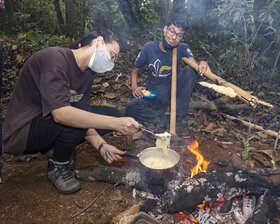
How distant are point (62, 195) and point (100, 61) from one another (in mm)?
1774

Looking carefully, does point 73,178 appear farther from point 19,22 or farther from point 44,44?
point 19,22

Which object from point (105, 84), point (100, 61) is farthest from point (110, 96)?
point (100, 61)

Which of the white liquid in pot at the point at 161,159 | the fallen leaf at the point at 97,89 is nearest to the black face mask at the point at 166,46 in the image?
the white liquid in pot at the point at 161,159

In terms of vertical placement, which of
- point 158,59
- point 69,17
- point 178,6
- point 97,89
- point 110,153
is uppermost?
point 178,6

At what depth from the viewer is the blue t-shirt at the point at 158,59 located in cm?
457

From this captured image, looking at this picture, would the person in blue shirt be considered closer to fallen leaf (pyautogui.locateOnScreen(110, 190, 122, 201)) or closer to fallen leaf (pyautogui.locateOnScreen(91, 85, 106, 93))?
fallen leaf (pyautogui.locateOnScreen(91, 85, 106, 93))

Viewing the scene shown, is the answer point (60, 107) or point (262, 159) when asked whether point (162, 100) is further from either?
point (60, 107)

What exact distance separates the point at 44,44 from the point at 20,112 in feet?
17.4

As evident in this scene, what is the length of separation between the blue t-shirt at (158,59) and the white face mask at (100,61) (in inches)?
76.1

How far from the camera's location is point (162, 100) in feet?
15.7

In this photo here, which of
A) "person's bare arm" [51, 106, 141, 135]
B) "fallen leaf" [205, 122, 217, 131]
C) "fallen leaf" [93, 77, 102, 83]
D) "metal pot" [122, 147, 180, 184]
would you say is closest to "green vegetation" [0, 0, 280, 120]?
"fallen leaf" [93, 77, 102, 83]

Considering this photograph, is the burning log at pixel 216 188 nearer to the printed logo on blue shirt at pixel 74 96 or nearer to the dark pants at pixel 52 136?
the dark pants at pixel 52 136

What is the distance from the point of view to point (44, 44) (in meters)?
7.24

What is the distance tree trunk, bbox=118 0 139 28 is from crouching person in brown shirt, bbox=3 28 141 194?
6.21 m
